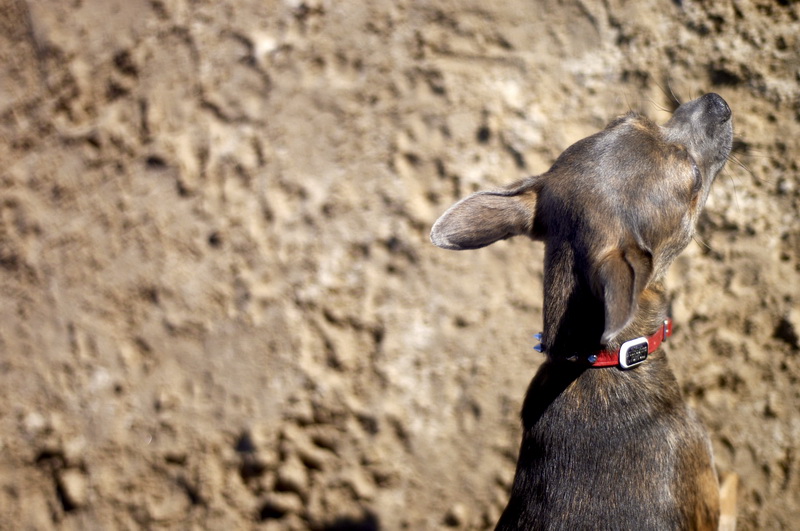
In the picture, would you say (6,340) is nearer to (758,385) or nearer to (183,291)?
(183,291)

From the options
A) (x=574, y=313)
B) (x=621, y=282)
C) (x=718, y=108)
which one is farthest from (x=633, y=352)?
(x=718, y=108)

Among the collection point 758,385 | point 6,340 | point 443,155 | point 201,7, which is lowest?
point 758,385

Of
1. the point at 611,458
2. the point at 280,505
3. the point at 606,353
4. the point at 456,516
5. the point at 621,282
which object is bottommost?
the point at 456,516

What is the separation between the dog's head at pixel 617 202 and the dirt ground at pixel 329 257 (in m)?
0.62

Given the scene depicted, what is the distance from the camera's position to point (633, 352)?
275 cm

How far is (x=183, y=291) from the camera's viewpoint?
3994 mm

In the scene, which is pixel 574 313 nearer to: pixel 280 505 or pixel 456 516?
pixel 456 516

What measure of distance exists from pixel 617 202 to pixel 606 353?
0.61 metres

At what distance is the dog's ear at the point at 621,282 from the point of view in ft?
7.64

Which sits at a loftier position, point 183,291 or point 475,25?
point 475,25

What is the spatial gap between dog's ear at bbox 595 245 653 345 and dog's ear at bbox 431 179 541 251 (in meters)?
0.52

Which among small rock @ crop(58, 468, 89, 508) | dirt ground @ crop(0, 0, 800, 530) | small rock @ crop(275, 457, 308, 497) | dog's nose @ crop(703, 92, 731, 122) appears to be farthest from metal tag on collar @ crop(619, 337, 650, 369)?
small rock @ crop(58, 468, 89, 508)

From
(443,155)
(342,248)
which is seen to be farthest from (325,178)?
(443,155)

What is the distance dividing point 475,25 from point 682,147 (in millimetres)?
1510
